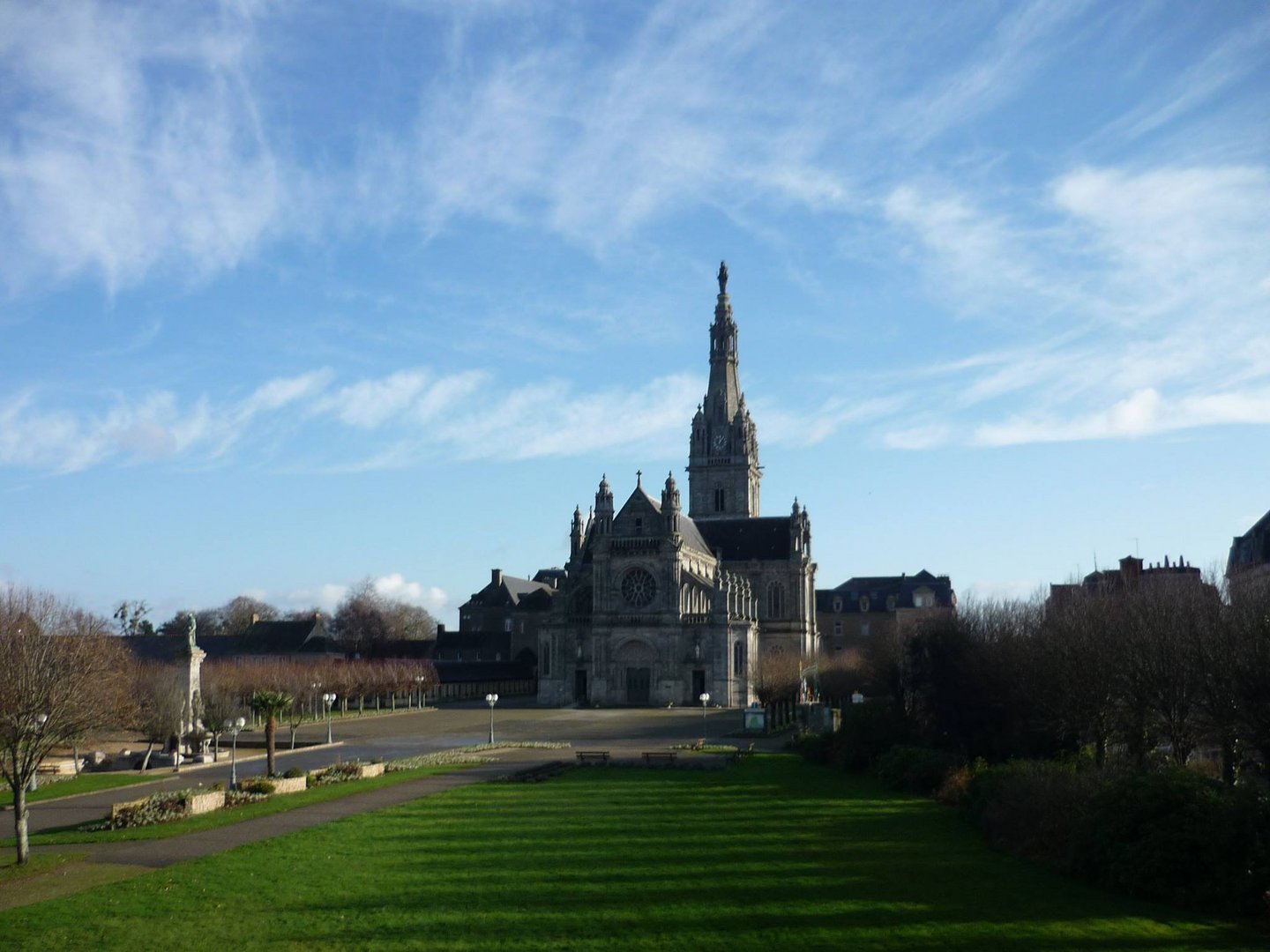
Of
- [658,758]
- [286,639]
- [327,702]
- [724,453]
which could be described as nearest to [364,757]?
[658,758]

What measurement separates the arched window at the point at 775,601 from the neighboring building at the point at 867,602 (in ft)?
27.2

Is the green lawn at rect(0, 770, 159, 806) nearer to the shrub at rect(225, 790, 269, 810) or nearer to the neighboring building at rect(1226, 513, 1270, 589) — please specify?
the shrub at rect(225, 790, 269, 810)

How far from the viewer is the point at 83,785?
36125 millimetres

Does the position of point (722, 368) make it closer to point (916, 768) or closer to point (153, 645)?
point (153, 645)

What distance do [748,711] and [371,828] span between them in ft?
114

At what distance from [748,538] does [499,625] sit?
30705 millimetres

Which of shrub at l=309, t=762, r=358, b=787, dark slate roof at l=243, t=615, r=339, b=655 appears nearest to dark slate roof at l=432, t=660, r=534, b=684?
dark slate roof at l=243, t=615, r=339, b=655

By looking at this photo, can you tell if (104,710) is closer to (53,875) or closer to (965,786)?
(53,875)

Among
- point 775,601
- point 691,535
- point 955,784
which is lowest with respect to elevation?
point 955,784

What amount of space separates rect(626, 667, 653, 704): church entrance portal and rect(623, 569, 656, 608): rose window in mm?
4737

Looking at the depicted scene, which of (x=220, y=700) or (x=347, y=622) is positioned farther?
(x=347, y=622)

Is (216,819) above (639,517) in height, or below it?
below

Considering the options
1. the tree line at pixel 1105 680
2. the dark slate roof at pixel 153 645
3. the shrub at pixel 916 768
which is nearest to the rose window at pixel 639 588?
the dark slate roof at pixel 153 645

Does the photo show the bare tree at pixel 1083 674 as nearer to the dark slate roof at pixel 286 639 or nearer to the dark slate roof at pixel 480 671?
the dark slate roof at pixel 480 671
